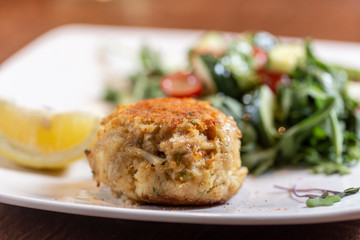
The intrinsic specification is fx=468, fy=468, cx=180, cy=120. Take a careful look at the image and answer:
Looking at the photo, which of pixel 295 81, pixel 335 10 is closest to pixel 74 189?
pixel 295 81

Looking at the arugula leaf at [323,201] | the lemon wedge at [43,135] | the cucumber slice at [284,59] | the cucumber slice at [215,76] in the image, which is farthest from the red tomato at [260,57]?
the arugula leaf at [323,201]

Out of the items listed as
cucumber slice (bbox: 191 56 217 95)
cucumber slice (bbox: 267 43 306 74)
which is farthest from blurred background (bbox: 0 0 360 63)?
cucumber slice (bbox: 191 56 217 95)

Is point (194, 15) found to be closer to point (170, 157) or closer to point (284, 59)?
point (284, 59)

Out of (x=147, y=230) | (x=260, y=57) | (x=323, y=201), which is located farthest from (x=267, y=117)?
(x=147, y=230)

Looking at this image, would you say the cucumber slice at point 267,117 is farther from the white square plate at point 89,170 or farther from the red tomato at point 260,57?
the red tomato at point 260,57

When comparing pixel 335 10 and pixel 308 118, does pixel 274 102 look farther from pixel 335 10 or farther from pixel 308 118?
pixel 335 10

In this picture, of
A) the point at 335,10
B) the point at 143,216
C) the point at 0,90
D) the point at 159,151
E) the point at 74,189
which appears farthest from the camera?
the point at 335,10
